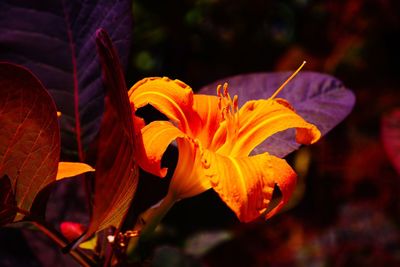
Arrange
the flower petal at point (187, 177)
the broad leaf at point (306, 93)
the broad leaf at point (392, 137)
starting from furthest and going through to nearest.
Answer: the broad leaf at point (392, 137) → the broad leaf at point (306, 93) → the flower petal at point (187, 177)

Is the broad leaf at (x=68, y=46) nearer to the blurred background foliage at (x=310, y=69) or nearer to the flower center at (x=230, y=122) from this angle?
the flower center at (x=230, y=122)

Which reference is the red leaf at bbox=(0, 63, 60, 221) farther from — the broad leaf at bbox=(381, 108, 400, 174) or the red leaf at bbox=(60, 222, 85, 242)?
the broad leaf at bbox=(381, 108, 400, 174)

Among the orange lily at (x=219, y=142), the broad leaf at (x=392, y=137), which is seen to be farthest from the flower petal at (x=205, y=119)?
the broad leaf at (x=392, y=137)

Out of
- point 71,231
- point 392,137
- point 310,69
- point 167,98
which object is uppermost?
point 167,98

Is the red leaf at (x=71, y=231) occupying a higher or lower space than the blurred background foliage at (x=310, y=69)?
higher

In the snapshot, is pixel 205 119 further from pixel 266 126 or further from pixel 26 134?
pixel 26 134

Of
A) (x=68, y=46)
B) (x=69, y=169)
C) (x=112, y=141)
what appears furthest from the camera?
(x=68, y=46)

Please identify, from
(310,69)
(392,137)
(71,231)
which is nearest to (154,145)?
(71,231)
